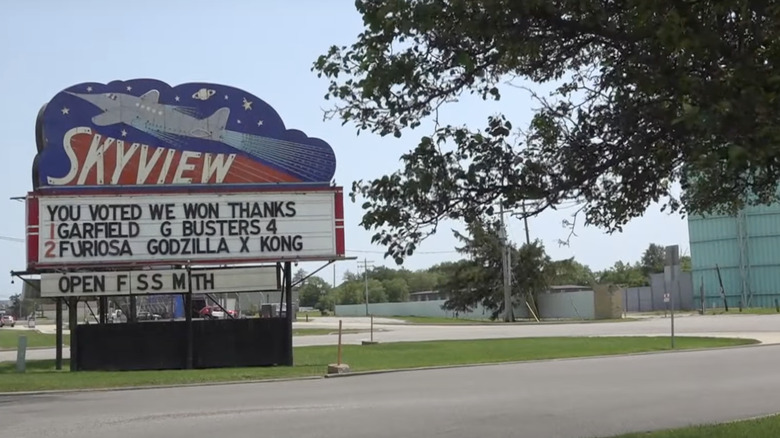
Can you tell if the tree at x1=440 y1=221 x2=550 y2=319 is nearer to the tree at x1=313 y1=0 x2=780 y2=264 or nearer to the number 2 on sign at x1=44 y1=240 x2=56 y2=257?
the number 2 on sign at x1=44 y1=240 x2=56 y2=257

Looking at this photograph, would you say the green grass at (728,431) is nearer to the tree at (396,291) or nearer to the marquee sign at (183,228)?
the marquee sign at (183,228)

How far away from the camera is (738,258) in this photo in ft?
248

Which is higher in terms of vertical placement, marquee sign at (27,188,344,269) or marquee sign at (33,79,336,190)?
marquee sign at (33,79,336,190)

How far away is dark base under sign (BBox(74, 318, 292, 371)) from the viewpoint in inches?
936

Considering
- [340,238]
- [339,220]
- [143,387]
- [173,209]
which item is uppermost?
[173,209]

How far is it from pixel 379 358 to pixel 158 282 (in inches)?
269

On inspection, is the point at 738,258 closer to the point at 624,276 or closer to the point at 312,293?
the point at 624,276

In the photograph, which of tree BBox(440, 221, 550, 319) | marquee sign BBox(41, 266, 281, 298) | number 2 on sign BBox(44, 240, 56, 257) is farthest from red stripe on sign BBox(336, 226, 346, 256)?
tree BBox(440, 221, 550, 319)

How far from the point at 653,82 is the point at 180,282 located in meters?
18.2

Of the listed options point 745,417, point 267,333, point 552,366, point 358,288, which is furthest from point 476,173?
point 358,288

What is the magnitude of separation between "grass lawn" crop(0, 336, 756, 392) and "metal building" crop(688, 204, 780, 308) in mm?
45198

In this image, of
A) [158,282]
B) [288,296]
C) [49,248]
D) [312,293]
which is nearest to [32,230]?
[49,248]

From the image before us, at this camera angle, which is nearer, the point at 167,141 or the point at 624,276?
the point at 167,141

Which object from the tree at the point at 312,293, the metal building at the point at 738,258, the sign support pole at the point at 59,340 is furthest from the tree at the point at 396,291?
the sign support pole at the point at 59,340
